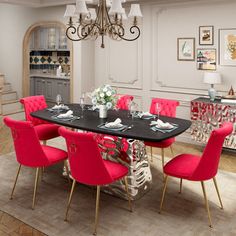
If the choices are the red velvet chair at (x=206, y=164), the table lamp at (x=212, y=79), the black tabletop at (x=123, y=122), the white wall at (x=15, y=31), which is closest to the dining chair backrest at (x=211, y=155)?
the red velvet chair at (x=206, y=164)

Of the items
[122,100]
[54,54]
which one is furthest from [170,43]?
[54,54]

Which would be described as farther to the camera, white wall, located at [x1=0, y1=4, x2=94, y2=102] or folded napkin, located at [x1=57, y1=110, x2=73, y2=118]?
white wall, located at [x1=0, y1=4, x2=94, y2=102]

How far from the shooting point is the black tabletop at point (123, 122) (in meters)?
3.03

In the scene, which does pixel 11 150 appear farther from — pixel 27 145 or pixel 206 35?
pixel 206 35

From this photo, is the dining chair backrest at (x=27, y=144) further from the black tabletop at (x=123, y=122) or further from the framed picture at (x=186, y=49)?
the framed picture at (x=186, y=49)

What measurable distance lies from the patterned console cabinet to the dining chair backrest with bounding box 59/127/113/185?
2372 millimetres

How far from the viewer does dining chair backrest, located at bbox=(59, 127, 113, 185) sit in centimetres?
261

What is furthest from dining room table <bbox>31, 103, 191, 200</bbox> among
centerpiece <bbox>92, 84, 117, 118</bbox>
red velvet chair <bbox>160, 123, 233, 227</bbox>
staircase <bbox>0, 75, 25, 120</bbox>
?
staircase <bbox>0, 75, 25, 120</bbox>

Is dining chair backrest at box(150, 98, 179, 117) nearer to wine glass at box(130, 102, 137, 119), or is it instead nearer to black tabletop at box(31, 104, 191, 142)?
black tabletop at box(31, 104, 191, 142)

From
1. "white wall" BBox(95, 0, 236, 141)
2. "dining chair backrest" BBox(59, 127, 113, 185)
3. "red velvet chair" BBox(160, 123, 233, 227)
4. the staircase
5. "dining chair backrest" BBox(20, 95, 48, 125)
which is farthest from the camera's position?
the staircase

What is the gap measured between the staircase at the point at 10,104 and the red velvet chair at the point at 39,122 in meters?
2.21

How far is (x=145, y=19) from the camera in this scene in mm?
5562

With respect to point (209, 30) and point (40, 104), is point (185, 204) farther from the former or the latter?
point (209, 30)

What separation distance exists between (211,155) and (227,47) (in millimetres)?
2596
